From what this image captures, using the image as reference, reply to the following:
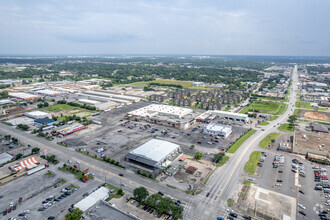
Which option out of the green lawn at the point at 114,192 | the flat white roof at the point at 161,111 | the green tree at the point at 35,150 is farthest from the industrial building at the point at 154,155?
the flat white roof at the point at 161,111

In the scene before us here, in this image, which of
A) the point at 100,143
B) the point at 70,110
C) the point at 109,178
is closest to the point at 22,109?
the point at 70,110

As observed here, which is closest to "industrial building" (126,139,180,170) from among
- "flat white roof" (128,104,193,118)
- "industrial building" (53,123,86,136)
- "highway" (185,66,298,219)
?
"highway" (185,66,298,219)

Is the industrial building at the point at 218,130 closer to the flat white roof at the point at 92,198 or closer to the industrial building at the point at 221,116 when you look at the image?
the industrial building at the point at 221,116

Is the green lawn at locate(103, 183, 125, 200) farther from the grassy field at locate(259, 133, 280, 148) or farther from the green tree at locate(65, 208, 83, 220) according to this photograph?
the grassy field at locate(259, 133, 280, 148)

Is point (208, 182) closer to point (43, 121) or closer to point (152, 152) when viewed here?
point (152, 152)

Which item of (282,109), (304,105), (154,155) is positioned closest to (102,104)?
(154,155)

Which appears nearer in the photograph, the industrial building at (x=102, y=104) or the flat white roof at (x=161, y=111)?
the flat white roof at (x=161, y=111)

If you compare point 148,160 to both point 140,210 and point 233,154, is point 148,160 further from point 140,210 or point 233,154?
point 233,154

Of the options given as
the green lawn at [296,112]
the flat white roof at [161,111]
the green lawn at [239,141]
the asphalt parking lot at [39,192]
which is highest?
the flat white roof at [161,111]
